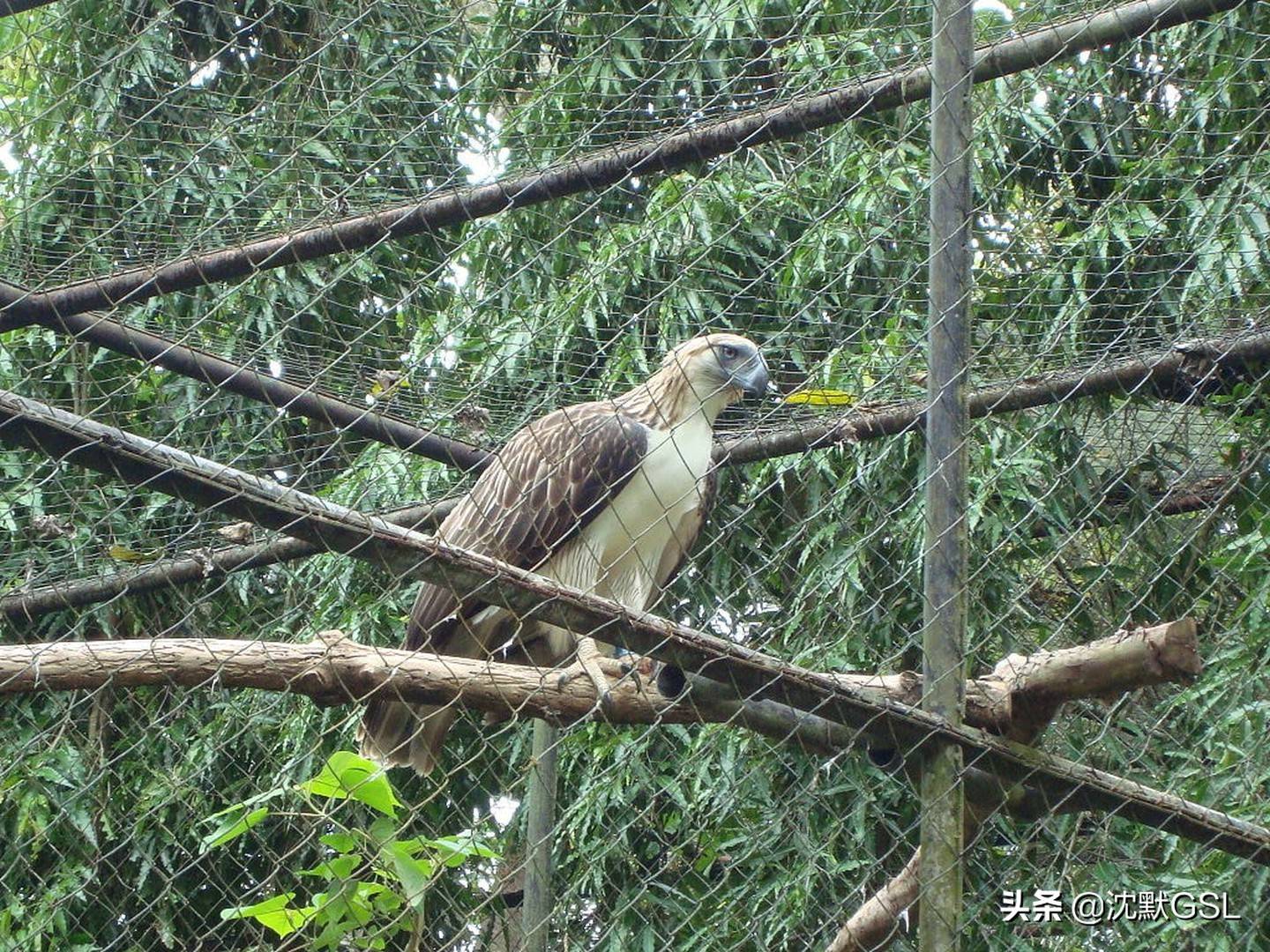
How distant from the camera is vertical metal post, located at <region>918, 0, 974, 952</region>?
275cm

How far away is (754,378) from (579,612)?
166 cm

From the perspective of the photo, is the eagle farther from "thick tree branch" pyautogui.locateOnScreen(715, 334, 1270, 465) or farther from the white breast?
"thick tree branch" pyautogui.locateOnScreen(715, 334, 1270, 465)

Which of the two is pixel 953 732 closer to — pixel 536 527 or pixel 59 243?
pixel 536 527

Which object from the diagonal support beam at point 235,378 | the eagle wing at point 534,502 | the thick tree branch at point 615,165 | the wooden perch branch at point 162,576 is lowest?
the eagle wing at point 534,502

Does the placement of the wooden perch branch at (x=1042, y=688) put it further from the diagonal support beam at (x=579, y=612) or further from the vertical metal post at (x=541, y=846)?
the vertical metal post at (x=541, y=846)

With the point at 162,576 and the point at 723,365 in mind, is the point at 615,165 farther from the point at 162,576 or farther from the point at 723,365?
the point at 162,576

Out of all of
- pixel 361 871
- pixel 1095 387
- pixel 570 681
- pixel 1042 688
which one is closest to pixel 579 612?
pixel 570 681

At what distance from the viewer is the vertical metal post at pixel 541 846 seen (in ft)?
11.2

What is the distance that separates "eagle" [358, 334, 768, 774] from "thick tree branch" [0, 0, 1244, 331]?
71cm

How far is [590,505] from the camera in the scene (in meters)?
3.88

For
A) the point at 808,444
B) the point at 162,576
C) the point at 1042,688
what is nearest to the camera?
the point at 1042,688

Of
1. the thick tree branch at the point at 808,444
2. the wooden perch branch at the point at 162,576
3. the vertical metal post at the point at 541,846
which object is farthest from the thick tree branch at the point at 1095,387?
the wooden perch branch at the point at 162,576

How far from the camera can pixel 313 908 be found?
103 inches

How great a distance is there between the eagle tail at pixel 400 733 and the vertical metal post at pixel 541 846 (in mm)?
275
